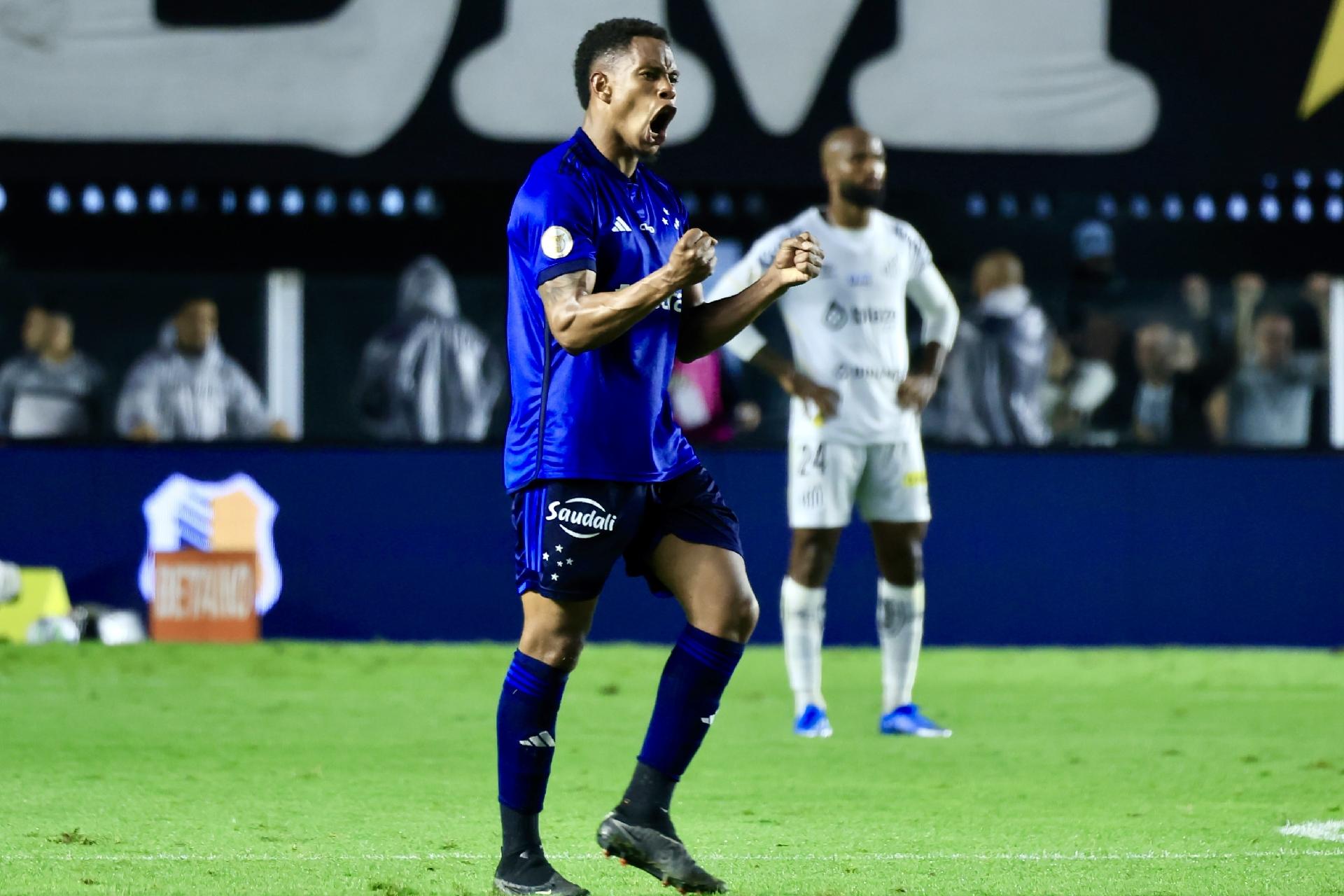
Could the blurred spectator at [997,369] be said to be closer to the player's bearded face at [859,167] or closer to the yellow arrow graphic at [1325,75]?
the yellow arrow graphic at [1325,75]

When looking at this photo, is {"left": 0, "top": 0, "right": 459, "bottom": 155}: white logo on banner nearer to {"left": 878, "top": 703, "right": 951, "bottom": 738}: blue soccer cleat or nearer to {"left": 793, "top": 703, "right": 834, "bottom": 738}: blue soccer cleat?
{"left": 793, "top": 703, "right": 834, "bottom": 738}: blue soccer cleat

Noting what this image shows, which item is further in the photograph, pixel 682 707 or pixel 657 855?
pixel 682 707

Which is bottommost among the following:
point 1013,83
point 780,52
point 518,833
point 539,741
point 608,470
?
point 518,833

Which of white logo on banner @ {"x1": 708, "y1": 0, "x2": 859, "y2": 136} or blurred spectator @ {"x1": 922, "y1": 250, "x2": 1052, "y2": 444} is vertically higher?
white logo on banner @ {"x1": 708, "y1": 0, "x2": 859, "y2": 136}

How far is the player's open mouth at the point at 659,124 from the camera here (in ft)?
15.0

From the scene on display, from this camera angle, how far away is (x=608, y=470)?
4.57 metres

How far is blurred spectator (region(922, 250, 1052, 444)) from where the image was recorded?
11.8 metres

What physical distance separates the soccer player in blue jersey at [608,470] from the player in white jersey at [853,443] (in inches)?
132

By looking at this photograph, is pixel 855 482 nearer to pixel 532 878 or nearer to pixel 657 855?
pixel 657 855

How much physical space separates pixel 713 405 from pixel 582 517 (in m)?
7.11

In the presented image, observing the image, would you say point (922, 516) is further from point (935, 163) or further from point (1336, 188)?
point (1336, 188)

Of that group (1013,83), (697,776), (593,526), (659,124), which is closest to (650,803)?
(593,526)

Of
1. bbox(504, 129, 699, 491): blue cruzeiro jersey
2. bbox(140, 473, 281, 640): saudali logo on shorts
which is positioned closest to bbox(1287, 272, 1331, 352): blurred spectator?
bbox(140, 473, 281, 640): saudali logo on shorts

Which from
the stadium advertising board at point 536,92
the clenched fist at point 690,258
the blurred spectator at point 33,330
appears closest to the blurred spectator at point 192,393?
the blurred spectator at point 33,330
